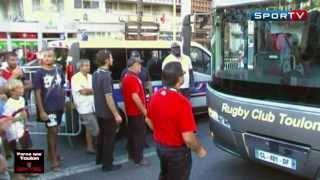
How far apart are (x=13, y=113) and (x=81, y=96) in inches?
77.9

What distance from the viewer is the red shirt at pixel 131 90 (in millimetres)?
7395

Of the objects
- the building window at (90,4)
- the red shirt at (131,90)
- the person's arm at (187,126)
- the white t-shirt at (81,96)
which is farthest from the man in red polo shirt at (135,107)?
the building window at (90,4)

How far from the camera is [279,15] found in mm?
5840

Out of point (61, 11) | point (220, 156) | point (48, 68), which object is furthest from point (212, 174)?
point (61, 11)

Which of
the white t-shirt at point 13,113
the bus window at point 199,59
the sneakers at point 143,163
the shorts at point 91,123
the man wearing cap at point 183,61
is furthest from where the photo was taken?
the bus window at point 199,59

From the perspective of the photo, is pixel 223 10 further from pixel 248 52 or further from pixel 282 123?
pixel 282 123

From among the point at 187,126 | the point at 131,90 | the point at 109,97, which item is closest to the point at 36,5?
the point at 131,90

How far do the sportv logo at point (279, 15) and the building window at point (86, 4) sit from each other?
50.6 meters

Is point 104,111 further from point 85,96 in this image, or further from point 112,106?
point 85,96

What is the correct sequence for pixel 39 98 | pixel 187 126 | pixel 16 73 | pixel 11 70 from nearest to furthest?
pixel 187 126
pixel 39 98
pixel 16 73
pixel 11 70

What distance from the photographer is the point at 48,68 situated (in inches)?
284

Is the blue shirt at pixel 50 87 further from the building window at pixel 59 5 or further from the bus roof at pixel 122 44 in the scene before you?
the building window at pixel 59 5

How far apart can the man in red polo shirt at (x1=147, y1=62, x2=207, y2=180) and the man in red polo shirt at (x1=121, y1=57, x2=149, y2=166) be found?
7.94 ft

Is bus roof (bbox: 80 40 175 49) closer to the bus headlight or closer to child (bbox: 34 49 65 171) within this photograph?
child (bbox: 34 49 65 171)
